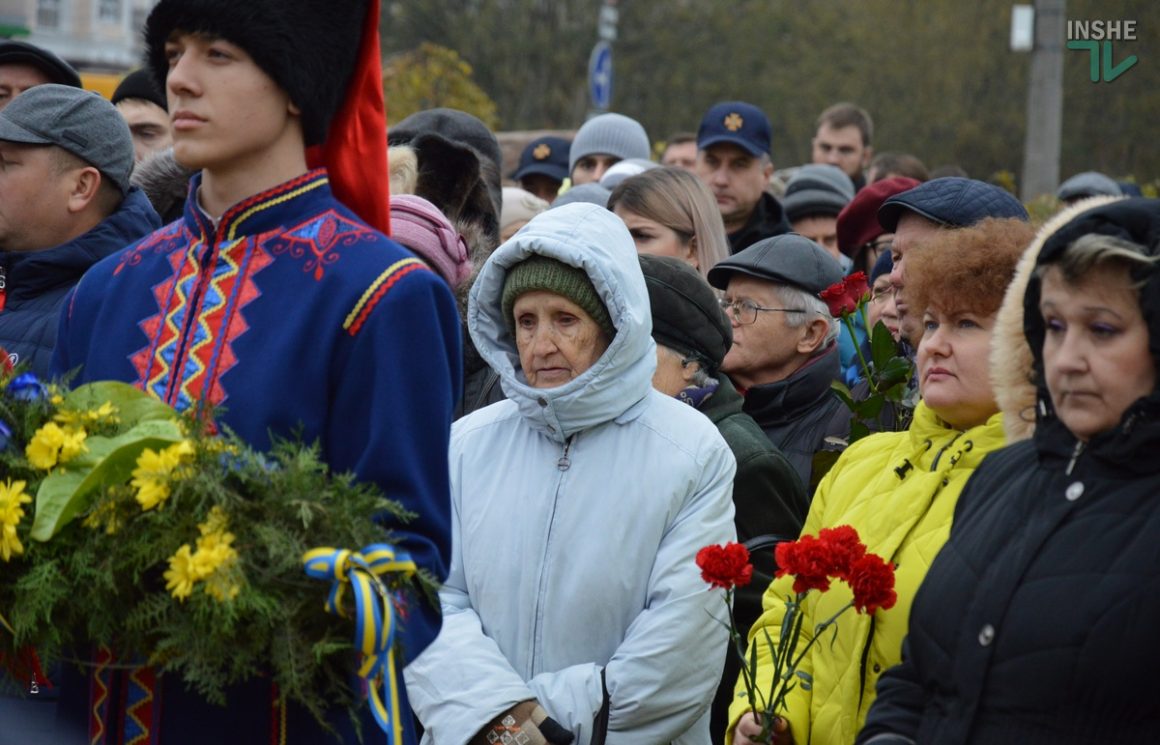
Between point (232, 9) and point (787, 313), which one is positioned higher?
point (232, 9)

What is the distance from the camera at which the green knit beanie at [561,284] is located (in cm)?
439

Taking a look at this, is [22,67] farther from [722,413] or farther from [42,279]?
[722,413]

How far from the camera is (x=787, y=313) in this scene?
5617mm

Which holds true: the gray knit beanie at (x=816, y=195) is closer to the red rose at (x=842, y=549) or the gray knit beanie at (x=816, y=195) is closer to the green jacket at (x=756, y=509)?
the green jacket at (x=756, y=509)

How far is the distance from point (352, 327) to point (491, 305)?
1.56 m

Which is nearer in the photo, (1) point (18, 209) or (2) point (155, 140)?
(1) point (18, 209)

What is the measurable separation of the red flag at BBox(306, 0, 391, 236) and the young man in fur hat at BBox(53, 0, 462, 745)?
28mm

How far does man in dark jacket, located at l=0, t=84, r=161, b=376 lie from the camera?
16.3 feet

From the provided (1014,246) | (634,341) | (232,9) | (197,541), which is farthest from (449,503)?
(1014,246)

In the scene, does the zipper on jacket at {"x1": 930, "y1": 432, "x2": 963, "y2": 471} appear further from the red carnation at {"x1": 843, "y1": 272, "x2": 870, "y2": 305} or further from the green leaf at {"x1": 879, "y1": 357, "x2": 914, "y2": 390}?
the red carnation at {"x1": 843, "y1": 272, "x2": 870, "y2": 305}

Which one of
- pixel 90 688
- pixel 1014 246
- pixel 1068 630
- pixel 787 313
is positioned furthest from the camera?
pixel 787 313

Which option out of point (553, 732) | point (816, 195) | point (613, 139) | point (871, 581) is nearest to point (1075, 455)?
point (871, 581)

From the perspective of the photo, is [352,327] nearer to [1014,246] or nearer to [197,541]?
[197,541]

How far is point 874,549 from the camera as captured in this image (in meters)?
3.88
